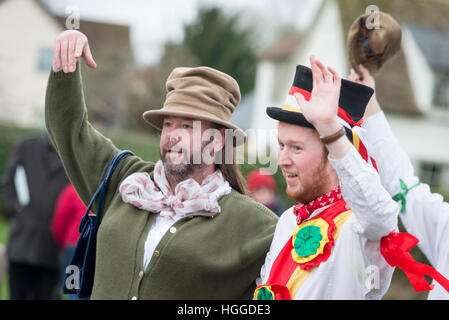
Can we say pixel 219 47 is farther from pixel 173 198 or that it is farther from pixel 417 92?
pixel 173 198

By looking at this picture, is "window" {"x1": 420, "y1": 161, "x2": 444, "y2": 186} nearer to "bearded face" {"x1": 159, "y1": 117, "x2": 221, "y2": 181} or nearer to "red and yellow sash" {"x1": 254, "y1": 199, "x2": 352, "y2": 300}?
"bearded face" {"x1": 159, "y1": 117, "x2": 221, "y2": 181}

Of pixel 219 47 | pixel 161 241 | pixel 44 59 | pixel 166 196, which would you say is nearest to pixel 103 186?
pixel 166 196

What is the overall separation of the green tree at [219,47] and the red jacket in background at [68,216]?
22605 mm

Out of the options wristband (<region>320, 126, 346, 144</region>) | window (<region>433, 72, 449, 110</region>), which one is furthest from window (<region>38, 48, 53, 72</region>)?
wristband (<region>320, 126, 346, 144</region>)

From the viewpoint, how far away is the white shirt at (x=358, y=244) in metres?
2.03

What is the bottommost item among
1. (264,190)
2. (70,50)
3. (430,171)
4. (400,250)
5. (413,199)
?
(400,250)

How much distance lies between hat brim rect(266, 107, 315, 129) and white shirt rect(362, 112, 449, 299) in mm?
765

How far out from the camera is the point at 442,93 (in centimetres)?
1770

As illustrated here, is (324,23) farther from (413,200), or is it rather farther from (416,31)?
(413,200)

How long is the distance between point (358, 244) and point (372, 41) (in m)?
1.19

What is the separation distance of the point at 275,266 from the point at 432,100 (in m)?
16.3
